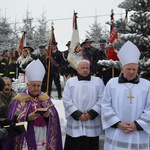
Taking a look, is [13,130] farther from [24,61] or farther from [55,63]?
[55,63]

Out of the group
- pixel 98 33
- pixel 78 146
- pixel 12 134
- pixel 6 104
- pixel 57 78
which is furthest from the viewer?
pixel 98 33

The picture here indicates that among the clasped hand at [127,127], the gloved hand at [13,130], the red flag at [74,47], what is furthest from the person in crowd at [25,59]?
the gloved hand at [13,130]

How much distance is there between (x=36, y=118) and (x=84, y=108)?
1.15 m

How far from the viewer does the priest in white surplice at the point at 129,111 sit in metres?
4.04

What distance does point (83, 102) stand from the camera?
501cm

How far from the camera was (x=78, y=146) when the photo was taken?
5.12m

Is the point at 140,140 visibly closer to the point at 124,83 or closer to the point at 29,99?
the point at 124,83

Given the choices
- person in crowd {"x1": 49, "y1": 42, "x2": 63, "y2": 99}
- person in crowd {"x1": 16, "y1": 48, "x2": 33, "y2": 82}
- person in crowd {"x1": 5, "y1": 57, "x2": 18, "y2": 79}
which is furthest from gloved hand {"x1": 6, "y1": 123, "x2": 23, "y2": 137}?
person in crowd {"x1": 5, "y1": 57, "x2": 18, "y2": 79}

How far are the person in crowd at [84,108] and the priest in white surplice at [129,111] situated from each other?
73 cm

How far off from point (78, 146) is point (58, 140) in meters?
0.71

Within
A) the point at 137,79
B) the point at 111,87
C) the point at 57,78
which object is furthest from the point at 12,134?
the point at 57,78

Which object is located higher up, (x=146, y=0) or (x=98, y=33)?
(x=98, y=33)

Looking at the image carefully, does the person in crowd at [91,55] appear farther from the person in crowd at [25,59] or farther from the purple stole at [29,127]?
the purple stole at [29,127]

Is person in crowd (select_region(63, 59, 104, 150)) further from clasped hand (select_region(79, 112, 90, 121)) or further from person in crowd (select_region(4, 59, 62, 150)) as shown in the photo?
person in crowd (select_region(4, 59, 62, 150))
